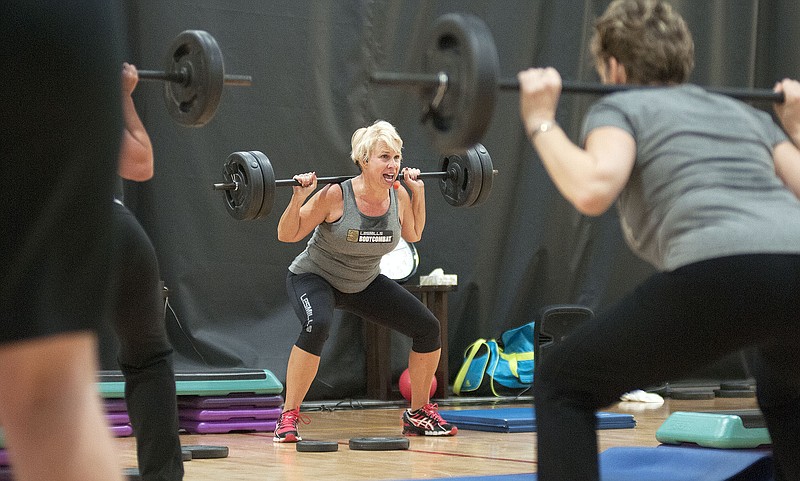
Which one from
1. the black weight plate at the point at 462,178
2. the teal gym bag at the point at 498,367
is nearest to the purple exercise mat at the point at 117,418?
the black weight plate at the point at 462,178

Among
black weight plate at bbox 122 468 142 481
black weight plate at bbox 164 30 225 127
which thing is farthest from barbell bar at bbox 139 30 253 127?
black weight plate at bbox 122 468 142 481

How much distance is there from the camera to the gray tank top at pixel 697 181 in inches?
75.4

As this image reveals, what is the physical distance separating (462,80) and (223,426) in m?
3.22

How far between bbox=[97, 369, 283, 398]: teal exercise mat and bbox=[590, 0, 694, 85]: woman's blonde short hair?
10.5 ft

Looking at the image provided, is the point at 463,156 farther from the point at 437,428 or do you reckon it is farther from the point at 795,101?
the point at 795,101

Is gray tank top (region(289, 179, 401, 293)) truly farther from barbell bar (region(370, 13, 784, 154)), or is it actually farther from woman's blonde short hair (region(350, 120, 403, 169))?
barbell bar (region(370, 13, 784, 154))

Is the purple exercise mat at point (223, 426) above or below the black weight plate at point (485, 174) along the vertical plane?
below

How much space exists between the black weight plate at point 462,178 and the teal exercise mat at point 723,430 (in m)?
1.61

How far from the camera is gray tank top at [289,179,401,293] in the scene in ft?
15.3

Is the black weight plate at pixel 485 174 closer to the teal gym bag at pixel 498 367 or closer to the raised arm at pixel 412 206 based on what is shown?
the raised arm at pixel 412 206

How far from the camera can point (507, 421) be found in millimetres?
4875

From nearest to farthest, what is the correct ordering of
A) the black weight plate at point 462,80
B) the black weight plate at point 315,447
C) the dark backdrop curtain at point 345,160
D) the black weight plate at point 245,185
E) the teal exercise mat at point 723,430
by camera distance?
the black weight plate at point 462,80 → the teal exercise mat at point 723,430 → the black weight plate at point 315,447 → the black weight plate at point 245,185 → the dark backdrop curtain at point 345,160

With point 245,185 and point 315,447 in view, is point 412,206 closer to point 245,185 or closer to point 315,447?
point 245,185

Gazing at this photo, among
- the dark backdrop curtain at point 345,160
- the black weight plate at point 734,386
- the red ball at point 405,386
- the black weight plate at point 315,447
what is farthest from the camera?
the black weight plate at point 734,386
